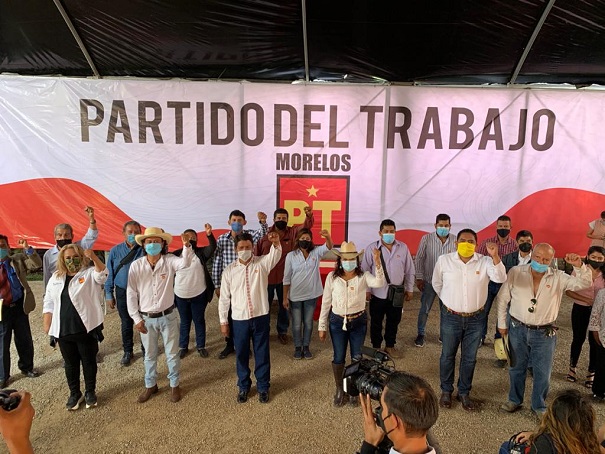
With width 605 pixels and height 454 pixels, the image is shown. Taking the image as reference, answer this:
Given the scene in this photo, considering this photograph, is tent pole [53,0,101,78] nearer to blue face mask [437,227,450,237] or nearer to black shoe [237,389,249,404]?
black shoe [237,389,249,404]

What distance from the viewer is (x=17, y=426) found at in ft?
4.58

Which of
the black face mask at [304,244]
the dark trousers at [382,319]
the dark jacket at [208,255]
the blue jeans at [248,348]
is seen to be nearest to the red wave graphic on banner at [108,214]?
the dark jacket at [208,255]

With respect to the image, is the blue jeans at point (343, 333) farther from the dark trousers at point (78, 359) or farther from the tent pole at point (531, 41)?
the tent pole at point (531, 41)

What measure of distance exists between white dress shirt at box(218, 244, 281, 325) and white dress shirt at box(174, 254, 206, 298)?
0.76 meters

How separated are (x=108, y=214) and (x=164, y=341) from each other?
98.0 inches

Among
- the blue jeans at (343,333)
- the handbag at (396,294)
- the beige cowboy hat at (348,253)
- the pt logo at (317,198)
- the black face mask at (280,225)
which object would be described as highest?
the pt logo at (317,198)

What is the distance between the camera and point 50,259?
4219mm

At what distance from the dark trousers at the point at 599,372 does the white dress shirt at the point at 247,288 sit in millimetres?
3041

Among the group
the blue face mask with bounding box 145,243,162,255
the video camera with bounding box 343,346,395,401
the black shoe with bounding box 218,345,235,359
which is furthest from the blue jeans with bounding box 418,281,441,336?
the blue face mask with bounding box 145,243,162,255

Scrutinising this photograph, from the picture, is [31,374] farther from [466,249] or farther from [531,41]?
[531,41]

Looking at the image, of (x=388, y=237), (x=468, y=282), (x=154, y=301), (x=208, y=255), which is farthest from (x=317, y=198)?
(x=154, y=301)

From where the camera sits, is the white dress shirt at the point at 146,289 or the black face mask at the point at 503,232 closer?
the white dress shirt at the point at 146,289

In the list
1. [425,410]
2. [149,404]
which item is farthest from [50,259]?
[425,410]

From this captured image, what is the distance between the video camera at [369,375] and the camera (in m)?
1.85
